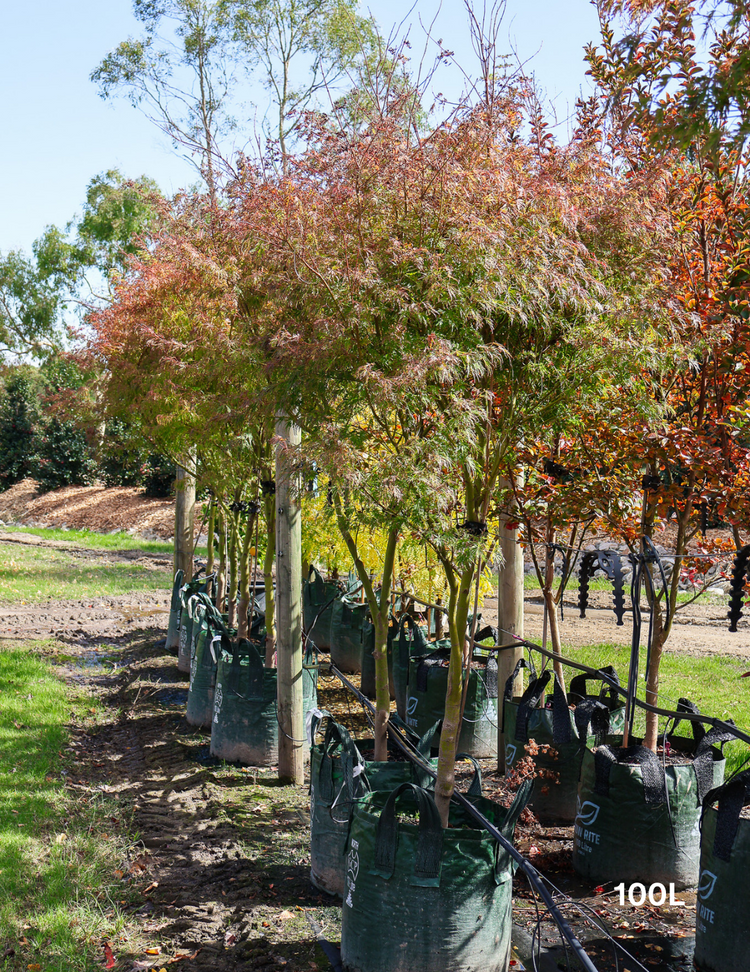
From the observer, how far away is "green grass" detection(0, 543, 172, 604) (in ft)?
45.7

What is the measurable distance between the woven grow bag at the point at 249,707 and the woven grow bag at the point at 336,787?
5.80 ft

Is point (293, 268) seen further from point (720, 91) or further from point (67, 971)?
point (67, 971)

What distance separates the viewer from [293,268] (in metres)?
3.87

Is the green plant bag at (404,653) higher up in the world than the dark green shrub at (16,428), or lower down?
lower down

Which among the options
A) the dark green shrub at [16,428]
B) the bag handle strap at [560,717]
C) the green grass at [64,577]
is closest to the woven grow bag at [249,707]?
the bag handle strap at [560,717]

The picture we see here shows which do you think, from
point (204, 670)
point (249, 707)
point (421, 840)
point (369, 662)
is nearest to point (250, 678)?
point (249, 707)

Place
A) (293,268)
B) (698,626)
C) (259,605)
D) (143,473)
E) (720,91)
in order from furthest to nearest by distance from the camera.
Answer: (143,473) < (698,626) < (259,605) < (293,268) < (720,91)

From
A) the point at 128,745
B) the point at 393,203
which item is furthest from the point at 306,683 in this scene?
the point at 393,203

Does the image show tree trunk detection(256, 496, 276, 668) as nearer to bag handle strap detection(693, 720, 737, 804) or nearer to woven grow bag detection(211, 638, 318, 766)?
woven grow bag detection(211, 638, 318, 766)

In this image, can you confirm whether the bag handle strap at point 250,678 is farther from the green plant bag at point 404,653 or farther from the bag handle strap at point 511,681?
the bag handle strap at point 511,681

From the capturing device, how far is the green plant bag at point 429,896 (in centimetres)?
315

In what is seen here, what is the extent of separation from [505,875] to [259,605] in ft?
23.6

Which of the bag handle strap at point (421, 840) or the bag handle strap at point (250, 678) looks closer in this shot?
the bag handle strap at point (421, 840)

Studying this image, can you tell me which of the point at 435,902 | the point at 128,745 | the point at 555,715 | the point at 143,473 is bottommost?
the point at 128,745
